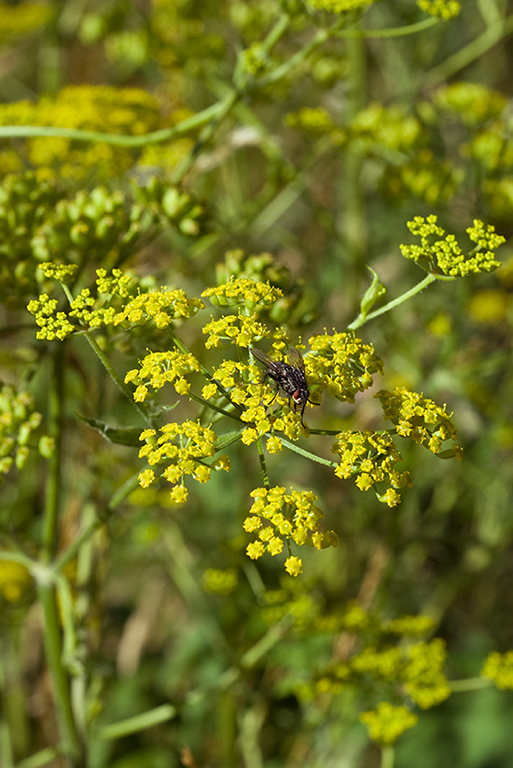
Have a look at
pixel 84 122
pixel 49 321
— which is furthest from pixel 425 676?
pixel 84 122

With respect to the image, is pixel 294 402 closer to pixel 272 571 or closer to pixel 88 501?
pixel 88 501

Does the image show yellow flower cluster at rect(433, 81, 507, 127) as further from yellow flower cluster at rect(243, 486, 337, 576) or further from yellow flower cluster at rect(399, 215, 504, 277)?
yellow flower cluster at rect(243, 486, 337, 576)

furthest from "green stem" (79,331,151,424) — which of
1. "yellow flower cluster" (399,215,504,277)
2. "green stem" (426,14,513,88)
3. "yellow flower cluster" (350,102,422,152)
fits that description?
"green stem" (426,14,513,88)

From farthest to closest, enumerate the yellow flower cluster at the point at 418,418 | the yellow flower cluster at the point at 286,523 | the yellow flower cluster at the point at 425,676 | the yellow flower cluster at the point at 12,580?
1. the yellow flower cluster at the point at 12,580
2. the yellow flower cluster at the point at 425,676
3. the yellow flower cluster at the point at 418,418
4. the yellow flower cluster at the point at 286,523

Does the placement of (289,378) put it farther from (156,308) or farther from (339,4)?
(339,4)

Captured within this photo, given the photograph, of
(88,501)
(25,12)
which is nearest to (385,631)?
(88,501)

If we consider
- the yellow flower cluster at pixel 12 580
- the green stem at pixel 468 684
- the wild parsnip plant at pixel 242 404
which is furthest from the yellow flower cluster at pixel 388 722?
the yellow flower cluster at pixel 12 580

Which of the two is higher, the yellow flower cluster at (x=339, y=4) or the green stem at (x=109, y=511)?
the yellow flower cluster at (x=339, y=4)

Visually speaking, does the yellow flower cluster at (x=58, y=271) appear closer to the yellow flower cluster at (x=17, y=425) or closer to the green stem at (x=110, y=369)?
the green stem at (x=110, y=369)
